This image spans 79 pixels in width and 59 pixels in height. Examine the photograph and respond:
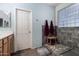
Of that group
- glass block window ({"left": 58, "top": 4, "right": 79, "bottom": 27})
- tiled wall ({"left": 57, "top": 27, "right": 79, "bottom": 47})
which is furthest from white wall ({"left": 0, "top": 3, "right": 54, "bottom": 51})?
tiled wall ({"left": 57, "top": 27, "right": 79, "bottom": 47})

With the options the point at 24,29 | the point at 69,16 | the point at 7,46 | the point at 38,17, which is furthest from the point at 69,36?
the point at 7,46

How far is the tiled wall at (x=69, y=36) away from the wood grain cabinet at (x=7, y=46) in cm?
78

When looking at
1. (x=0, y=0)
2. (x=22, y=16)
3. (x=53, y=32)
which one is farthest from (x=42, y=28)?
(x=0, y=0)

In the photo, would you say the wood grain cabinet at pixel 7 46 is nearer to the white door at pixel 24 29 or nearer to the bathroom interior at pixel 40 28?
the bathroom interior at pixel 40 28

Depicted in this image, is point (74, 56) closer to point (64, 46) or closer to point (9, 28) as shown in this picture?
point (64, 46)

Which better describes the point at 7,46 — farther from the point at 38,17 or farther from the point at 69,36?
the point at 69,36

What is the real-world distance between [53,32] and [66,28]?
226mm

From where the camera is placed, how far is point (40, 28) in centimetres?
197

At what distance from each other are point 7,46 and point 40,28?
1.99 feet

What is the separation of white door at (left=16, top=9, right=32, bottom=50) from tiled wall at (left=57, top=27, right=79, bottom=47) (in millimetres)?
499

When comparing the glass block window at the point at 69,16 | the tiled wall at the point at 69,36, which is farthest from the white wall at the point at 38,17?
the tiled wall at the point at 69,36

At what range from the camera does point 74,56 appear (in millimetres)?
1941

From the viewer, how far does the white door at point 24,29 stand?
1.93 metres

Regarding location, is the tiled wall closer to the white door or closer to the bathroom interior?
the bathroom interior
